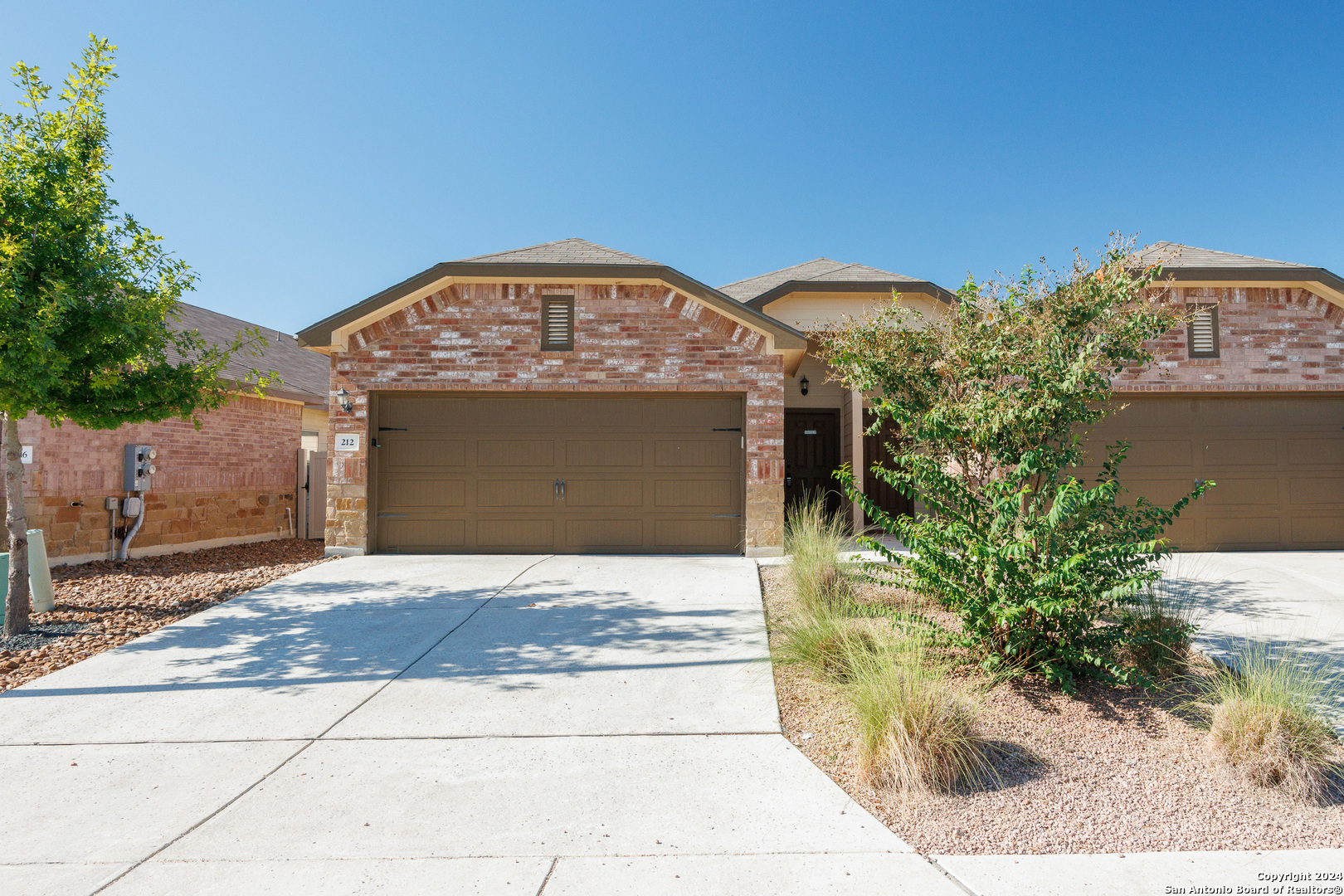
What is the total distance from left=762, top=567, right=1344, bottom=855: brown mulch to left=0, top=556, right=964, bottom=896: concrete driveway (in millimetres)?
242

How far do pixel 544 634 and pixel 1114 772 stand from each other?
4.06m

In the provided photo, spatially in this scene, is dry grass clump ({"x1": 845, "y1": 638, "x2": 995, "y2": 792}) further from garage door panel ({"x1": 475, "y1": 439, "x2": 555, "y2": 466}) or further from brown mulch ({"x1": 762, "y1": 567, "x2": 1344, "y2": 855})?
garage door panel ({"x1": 475, "y1": 439, "x2": 555, "y2": 466})

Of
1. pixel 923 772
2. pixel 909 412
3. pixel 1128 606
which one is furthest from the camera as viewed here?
pixel 1128 606

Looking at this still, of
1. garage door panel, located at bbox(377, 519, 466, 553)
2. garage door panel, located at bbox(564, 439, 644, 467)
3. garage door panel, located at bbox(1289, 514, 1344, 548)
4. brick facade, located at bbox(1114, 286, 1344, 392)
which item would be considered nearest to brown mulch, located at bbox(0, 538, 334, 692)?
garage door panel, located at bbox(377, 519, 466, 553)

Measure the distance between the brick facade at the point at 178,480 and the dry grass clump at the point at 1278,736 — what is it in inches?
455

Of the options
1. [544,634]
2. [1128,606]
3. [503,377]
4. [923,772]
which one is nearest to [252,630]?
[544,634]

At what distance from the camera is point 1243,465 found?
9883mm

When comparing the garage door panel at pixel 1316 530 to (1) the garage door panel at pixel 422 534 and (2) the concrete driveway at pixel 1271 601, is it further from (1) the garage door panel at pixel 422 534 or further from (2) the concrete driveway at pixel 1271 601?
(1) the garage door panel at pixel 422 534

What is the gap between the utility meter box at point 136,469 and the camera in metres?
10.0

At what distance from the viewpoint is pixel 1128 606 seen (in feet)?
17.6

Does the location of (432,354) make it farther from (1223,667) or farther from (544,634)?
(1223,667)

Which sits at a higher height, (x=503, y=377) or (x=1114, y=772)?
(x=503, y=377)

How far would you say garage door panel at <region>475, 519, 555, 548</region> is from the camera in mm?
9562

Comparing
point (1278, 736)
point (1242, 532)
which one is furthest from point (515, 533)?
point (1242, 532)
